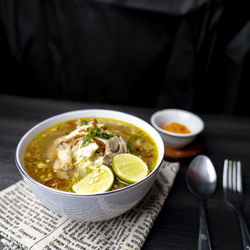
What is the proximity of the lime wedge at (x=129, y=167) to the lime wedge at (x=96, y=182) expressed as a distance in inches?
1.6

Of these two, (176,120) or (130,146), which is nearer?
(130,146)

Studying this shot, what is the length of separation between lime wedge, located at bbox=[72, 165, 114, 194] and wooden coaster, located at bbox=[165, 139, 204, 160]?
714mm

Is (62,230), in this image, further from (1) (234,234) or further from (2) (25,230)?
(1) (234,234)

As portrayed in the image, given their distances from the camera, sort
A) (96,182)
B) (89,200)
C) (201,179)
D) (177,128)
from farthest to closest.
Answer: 1. (177,128)
2. (201,179)
3. (96,182)
4. (89,200)

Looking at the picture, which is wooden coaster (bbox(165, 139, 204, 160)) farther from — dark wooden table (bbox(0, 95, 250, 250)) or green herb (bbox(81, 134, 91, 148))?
green herb (bbox(81, 134, 91, 148))

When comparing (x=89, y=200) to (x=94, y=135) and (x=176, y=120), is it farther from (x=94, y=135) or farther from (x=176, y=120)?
(x=176, y=120)

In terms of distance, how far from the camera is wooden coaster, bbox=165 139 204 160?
74.2 inches

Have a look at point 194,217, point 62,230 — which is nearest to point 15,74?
point 62,230

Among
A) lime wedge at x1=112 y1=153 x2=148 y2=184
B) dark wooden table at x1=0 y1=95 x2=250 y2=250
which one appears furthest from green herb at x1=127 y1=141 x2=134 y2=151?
dark wooden table at x1=0 y1=95 x2=250 y2=250

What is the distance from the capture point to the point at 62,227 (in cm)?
128

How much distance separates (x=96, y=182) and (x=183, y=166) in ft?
2.63

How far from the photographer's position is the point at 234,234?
4.41ft

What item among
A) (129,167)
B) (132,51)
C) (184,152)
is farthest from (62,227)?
(132,51)

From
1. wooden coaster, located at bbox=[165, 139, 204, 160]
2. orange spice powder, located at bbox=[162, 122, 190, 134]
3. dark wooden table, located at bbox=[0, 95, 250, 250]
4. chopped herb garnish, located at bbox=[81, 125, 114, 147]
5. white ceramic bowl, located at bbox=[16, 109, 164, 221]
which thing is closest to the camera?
white ceramic bowl, located at bbox=[16, 109, 164, 221]
